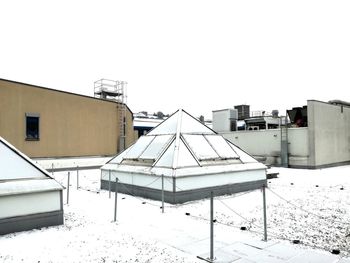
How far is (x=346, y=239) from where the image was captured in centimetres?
751

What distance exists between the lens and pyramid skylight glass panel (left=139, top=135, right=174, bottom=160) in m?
14.1

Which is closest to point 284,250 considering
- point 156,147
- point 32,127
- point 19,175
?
point 19,175

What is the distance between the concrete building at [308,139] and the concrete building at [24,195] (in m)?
23.3

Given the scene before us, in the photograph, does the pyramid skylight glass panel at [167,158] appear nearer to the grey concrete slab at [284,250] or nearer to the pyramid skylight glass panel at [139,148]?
the pyramid skylight glass panel at [139,148]

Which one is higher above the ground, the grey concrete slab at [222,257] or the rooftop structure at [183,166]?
the rooftop structure at [183,166]

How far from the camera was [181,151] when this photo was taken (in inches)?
527

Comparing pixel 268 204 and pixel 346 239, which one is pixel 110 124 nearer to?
pixel 268 204

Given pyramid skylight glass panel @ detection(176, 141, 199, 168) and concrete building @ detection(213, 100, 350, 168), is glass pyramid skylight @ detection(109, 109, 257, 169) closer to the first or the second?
pyramid skylight glass panel @ detection(176, 141, 199, 168)

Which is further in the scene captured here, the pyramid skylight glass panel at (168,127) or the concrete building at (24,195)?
the pyramid skylight glass panel at (168,127)

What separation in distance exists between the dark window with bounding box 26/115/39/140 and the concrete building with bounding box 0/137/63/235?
1616 cm

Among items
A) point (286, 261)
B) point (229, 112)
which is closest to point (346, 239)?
point (286, 261)

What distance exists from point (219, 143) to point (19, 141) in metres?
16.0

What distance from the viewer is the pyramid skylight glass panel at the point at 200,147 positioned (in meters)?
13.9

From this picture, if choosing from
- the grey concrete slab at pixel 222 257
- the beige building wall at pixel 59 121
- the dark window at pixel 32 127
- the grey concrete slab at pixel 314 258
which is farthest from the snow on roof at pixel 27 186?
the dark window at pixel 32 127
